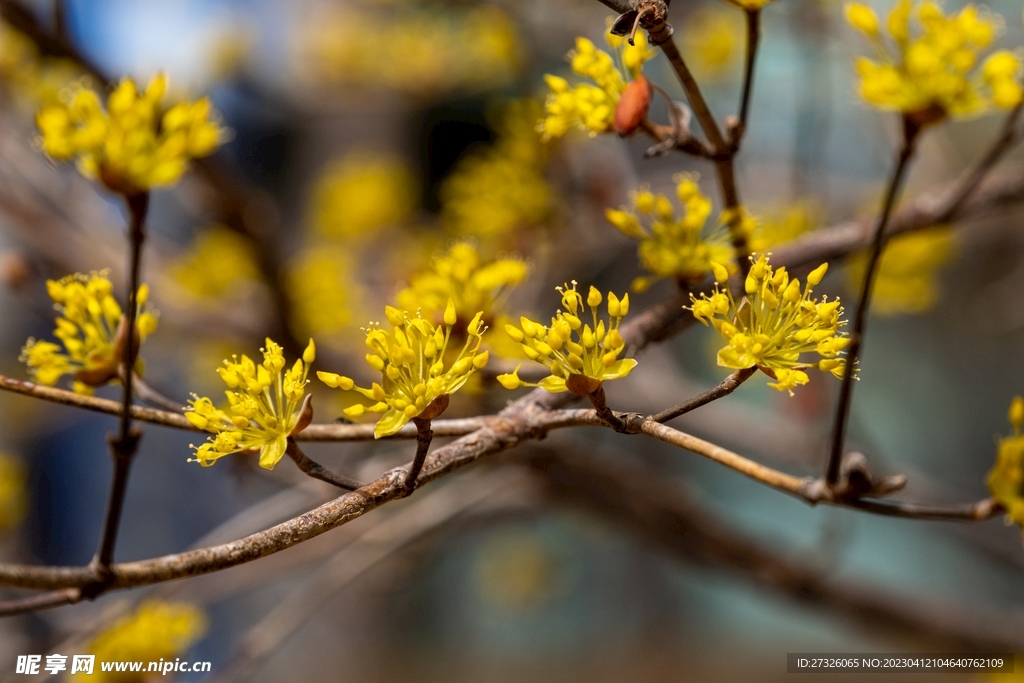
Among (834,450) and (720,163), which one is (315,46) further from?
(834,450)

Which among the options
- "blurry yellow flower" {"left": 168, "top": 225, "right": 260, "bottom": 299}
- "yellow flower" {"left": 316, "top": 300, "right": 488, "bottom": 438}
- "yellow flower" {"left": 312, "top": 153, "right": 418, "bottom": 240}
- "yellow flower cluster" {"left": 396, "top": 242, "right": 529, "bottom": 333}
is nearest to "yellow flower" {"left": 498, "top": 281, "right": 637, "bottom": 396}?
"yellow flower" {"left": 316, "top": 300, "right": 488, "bottom": 438}

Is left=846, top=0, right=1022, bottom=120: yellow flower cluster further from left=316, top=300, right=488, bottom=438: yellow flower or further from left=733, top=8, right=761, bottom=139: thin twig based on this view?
left=316, top=300, right=488, bottom=438: yellow flower

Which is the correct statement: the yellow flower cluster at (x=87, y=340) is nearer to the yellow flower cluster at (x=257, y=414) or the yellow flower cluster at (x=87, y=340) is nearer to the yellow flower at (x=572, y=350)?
the yellow flower cluster at (x=257, y=414)

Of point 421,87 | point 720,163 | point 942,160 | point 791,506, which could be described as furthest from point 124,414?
point 791,506

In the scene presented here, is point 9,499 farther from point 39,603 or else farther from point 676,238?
point 676,238

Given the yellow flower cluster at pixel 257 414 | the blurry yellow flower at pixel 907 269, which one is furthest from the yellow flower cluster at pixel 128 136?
the blurry yellow flower at pixel 907 269

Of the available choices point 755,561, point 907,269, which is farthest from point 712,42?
point 755,561
